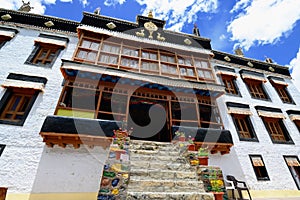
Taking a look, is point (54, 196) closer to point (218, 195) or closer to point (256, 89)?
point (218, 195)

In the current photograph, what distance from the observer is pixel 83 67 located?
265 inches

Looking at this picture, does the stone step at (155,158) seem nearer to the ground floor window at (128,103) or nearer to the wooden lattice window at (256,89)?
the ground floor window at (128,103)

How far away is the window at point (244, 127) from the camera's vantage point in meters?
8.92

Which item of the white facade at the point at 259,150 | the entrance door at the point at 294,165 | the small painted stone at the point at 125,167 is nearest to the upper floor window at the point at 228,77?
the white facade at the point at 259,150

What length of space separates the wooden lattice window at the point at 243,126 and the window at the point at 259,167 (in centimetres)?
120

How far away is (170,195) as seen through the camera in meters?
3.46

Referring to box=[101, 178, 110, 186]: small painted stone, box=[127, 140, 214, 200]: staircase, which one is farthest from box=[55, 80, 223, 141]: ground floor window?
box=[101, 178, 110, 186]: small painted stone

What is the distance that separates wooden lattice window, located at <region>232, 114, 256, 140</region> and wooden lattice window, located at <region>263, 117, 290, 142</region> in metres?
1.30

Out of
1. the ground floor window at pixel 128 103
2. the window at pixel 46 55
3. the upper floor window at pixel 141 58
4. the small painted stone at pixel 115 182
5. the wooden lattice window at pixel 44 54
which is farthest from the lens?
the window at pixel 46 55

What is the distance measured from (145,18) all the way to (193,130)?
8.45 m

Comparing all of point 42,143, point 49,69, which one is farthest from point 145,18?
point 42,143

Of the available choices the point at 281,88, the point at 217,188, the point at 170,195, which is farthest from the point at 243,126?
the point at 170,195

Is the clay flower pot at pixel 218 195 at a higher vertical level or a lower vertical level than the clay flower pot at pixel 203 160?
lower

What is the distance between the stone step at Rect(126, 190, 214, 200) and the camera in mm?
3344
